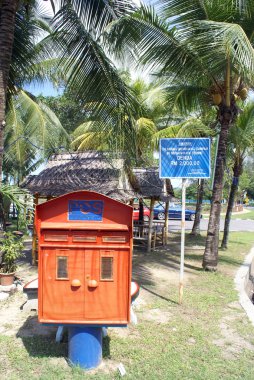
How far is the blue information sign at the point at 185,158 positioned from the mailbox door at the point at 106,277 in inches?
116

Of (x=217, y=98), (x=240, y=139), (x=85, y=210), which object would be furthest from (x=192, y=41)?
(x=85, y=210)

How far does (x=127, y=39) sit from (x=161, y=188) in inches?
230

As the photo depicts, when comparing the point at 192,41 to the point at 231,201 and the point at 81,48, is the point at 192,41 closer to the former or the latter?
the point at 81,48

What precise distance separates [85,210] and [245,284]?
6.15 m

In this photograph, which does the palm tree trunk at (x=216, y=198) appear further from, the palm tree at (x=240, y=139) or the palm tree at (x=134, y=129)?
the palm tree at (x=134, y=129)

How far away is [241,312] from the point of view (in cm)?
643

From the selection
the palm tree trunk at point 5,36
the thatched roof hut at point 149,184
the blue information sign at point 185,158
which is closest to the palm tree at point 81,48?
the palm tree trunk at point 5,36

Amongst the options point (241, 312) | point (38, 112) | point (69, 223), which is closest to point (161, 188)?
point (38, 112)

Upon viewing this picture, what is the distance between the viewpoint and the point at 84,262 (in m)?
4.08

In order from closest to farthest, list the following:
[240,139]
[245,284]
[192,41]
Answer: [192,41], [245,284], [240,139]

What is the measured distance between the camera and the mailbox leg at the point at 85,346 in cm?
413

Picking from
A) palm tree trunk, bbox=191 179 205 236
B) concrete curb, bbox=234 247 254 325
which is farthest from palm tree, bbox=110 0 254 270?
palm tree trunk, bbox=191 179 205 236

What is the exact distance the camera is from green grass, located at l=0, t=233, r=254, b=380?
4.12 meters

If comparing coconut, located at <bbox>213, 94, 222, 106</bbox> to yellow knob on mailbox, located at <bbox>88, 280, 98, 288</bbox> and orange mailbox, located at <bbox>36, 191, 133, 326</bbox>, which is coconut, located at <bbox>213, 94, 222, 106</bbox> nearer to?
orange mailbox, located at <bbox>36, 191, 133, 326</bbox>
